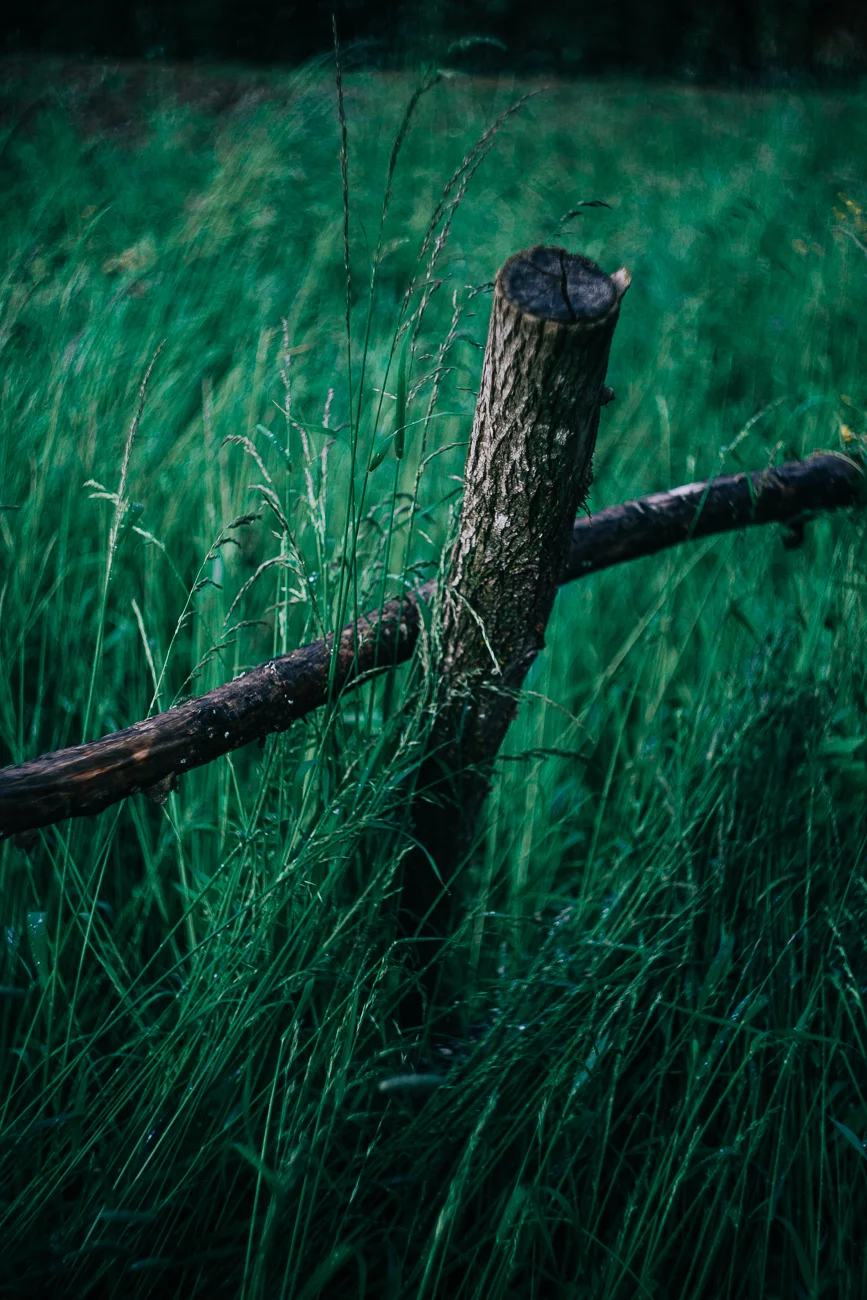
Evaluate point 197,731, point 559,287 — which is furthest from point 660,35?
point 197,731

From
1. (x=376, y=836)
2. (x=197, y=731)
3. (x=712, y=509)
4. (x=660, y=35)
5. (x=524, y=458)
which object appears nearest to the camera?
(x=197, y=731)

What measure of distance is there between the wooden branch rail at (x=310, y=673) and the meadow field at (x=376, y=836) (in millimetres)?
66

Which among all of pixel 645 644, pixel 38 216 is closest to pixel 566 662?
pixel 645 644

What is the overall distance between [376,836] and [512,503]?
0.59 m

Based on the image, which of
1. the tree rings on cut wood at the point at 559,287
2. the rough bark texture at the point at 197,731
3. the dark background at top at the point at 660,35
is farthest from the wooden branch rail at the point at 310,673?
the dark background at top at the point at 660,35

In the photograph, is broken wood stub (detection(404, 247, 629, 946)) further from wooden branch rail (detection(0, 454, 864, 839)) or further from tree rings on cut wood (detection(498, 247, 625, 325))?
wooden branch rail (detection(0, 454, 864, 839))

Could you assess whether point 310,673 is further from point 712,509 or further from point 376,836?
point 712,509

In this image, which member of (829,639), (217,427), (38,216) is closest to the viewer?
(829,639)

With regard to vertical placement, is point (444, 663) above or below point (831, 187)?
below

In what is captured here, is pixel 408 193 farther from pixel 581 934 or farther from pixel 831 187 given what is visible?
pixel 581 934

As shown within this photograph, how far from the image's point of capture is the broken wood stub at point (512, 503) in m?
1.05

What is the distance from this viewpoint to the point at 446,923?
4.87 ft

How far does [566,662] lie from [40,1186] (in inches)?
55.9

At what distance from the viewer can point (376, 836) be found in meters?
1.37
